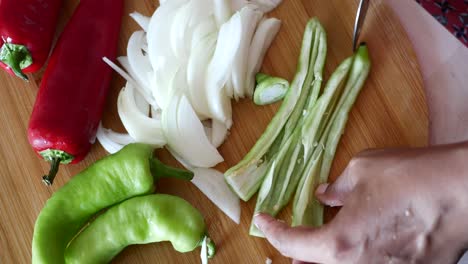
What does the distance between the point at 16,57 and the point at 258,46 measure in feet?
2.11

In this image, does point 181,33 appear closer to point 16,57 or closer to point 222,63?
point 222,63

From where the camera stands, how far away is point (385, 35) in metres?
1.51

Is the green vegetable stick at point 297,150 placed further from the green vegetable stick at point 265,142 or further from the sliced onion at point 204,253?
the sliced onion at point 204,253

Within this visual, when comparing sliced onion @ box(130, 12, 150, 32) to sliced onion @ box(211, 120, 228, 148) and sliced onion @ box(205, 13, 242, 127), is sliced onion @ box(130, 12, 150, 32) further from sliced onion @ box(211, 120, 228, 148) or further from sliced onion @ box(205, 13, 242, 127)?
sliced onion @ box(211, 120, 228, 148)

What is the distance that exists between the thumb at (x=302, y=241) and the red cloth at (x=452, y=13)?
77 centimetres

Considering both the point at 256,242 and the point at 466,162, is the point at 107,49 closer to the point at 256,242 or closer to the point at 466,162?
the point at 256,242

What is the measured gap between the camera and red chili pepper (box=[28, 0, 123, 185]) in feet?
4.75

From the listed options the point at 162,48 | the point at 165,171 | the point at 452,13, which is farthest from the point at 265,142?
the point at 452,13

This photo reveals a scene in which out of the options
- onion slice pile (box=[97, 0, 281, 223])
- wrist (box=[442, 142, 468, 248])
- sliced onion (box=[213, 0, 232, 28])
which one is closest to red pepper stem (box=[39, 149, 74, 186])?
onion slice pile (box=[97, 0, 281, 223])

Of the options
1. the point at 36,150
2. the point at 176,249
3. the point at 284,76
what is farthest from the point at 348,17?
the point at 36,150

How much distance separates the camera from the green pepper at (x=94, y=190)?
140cm

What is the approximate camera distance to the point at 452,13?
1.56 m

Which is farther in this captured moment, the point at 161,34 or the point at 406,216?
the point at 161,34

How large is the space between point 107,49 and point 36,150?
1.09 ft
